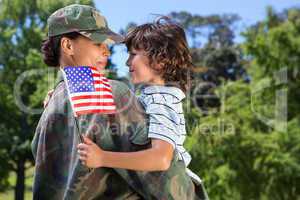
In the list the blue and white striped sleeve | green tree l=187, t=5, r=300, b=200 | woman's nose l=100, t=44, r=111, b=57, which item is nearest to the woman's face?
woman's nose l=100, t=44, r=111, b=57

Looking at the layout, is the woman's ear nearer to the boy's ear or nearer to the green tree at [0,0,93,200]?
the boy's ear

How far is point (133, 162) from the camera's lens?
5.54ft

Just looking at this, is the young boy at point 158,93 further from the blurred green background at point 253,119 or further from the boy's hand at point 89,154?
the blurred green background at point 253,119

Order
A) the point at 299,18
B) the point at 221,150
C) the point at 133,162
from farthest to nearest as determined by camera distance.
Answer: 1. the point at 299,18
2. the point at 221,150
3. the point at 133,162

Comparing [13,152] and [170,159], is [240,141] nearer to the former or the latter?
[13,152]

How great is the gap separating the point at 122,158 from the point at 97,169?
0.11 meters

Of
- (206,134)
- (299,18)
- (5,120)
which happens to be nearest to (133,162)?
(206,134)

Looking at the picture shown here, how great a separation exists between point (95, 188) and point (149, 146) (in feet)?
0.69

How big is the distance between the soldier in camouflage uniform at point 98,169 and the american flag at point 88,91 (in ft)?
0.09

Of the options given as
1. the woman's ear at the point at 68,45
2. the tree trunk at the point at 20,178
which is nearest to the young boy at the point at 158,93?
the woman's ear at the point at 68,45

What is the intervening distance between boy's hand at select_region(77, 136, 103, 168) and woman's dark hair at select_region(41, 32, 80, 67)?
40 centimetres

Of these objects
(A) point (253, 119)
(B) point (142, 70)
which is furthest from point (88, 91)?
(A) point (253, 119)

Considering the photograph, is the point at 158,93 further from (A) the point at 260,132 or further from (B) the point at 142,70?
(A) the point at 260,132

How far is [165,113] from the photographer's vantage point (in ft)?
5.93
